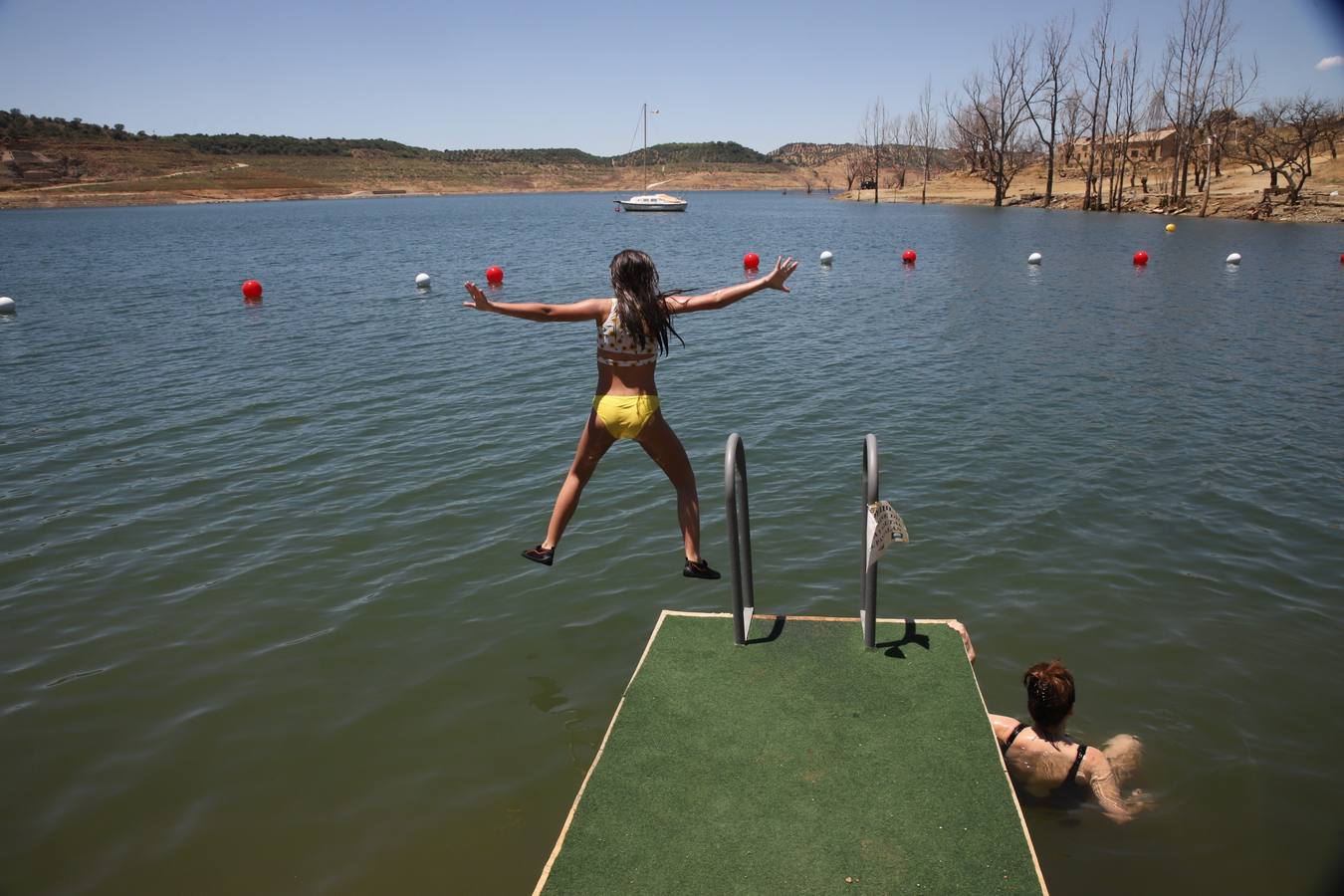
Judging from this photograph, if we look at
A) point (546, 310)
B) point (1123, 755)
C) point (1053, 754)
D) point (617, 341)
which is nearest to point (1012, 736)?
point (1053, 754)

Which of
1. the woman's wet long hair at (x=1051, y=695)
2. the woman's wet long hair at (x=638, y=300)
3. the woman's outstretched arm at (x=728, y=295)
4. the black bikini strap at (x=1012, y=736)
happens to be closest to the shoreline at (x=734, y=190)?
the woman's wet long hair at (x=1051, y=695)

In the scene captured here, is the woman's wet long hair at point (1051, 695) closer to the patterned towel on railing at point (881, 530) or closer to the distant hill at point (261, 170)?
the patterned towel on railing at point (881, 530)

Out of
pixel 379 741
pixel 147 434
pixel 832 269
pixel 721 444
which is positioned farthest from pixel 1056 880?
pixel 832 269

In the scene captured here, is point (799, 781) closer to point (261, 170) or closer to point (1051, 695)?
point (1051, 695)

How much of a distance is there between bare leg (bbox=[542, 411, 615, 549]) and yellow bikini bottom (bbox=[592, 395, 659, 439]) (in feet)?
0.43

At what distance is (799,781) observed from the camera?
4.09 meters

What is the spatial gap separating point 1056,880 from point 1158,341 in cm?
1521

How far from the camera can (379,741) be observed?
18.4 ft

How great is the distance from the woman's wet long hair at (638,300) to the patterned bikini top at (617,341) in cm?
3

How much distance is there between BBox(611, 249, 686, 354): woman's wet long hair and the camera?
518 centimetres

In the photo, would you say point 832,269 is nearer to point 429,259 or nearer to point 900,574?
point 429,259

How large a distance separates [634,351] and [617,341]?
0.12 meters

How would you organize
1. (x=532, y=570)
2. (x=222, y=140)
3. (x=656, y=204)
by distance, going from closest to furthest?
(x=532, y=570), (x=656, y=204), (x=222, y=140)

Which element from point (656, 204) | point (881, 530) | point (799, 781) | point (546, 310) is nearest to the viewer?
point (799, 781)
